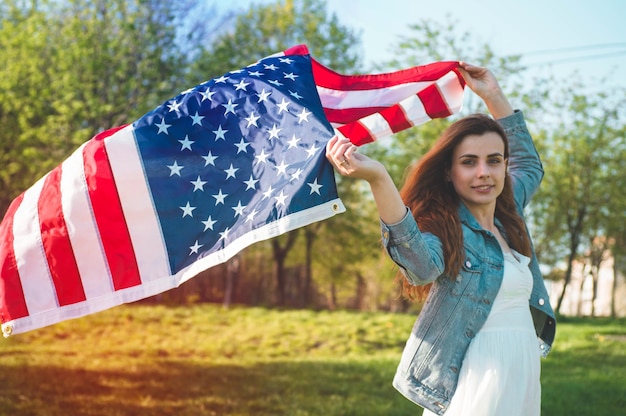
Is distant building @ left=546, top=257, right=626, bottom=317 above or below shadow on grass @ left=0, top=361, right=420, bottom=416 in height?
below

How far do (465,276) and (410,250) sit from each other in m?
0.42

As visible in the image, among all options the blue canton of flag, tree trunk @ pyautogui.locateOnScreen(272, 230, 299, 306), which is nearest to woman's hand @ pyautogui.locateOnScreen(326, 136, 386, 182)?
the blue canton of flag

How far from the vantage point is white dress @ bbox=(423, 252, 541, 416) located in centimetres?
260

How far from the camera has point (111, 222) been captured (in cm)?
316

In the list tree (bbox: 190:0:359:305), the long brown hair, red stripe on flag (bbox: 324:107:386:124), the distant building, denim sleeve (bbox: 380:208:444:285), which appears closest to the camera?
denim sleeve (bbox: 380:208:444:285)

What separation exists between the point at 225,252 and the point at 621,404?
6270 millimetres

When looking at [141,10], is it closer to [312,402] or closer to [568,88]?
[312,402]

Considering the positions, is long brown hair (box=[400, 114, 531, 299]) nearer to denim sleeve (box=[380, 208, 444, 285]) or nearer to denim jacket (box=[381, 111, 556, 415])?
denim jacket (box=[381, 111, 556, 415])

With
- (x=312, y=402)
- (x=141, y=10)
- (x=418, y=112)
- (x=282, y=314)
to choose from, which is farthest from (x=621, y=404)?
(x=282, y=314)

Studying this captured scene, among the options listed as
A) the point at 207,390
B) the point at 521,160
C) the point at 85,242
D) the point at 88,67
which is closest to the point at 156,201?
the point at 85,242

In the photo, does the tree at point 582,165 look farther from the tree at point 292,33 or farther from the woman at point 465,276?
the woman at point 465,276

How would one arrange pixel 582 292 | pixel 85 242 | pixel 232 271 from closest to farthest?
pixel 85 242, pixel 232 271, pixel 582 292

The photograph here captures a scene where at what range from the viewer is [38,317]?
10.0ft

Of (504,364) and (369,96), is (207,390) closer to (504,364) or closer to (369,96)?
(369,96)
